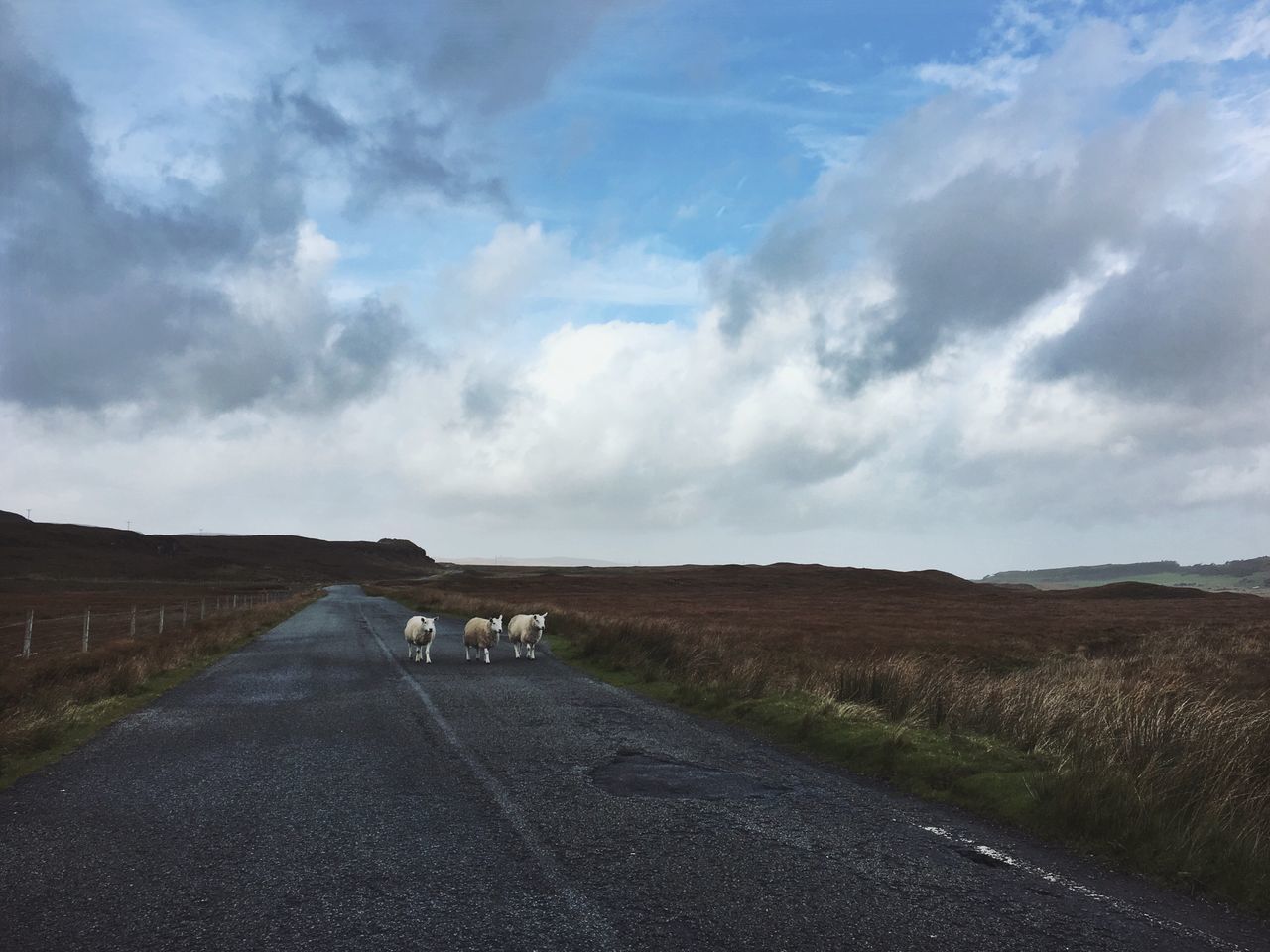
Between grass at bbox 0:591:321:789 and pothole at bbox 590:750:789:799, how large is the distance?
7.39 meters

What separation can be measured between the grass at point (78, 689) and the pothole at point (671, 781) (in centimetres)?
739

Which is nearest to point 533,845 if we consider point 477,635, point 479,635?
point 479,635

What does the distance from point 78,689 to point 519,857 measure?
1412 centimetres

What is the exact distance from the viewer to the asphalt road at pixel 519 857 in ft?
17.5

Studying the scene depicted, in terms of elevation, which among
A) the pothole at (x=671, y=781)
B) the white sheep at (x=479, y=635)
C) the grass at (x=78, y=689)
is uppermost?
the white sheep at (x=479, y=635)

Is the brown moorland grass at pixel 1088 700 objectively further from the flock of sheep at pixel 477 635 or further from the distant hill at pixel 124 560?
the distant hill at pixel 124 560

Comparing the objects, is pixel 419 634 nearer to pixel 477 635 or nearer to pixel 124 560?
pixel 477 635

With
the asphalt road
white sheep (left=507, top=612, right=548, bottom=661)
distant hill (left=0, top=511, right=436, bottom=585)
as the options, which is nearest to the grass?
the asphalt road

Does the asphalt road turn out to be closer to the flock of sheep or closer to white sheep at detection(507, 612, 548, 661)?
the flock of sheep

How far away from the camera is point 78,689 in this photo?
16250 mm

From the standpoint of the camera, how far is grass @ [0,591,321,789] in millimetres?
11547

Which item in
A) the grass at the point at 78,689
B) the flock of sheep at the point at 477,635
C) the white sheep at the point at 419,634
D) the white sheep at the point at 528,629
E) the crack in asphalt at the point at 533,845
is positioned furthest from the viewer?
the white sheep at the point at 528,629

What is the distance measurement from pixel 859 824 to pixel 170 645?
79.4ft

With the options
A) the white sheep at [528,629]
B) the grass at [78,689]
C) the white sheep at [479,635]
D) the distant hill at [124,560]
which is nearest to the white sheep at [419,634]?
the white sheep at [479,635]
